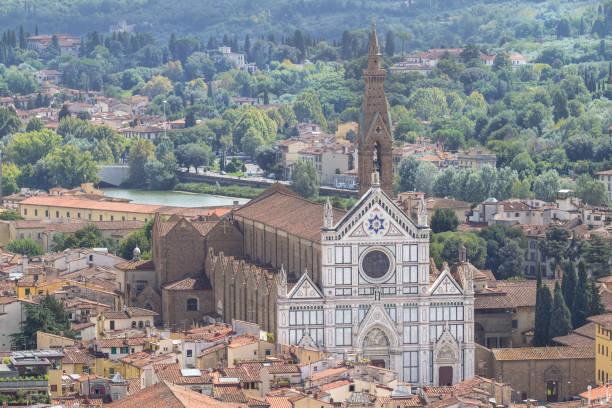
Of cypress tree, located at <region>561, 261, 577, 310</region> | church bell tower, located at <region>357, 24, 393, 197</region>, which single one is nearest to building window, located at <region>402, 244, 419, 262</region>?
church bell tower, located at <region>357, 24, 393, 197</region>

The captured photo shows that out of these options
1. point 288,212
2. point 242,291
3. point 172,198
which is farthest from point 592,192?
point 242,291

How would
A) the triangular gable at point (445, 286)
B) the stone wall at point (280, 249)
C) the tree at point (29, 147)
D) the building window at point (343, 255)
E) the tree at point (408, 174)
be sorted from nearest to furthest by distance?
the building window at point (343, 255)
the triangular gable at point (445, 286)
the stone wall at point (280, 249)
the tree at point (408, 174)
the tree at point (29, 147)

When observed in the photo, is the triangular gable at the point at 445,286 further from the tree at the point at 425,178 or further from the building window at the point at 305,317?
the tree at the point at 425,178

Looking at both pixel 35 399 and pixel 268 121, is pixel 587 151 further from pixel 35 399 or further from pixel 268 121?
pixel 35 399

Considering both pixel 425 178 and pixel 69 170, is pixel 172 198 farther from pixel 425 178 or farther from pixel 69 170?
pixel 425 178

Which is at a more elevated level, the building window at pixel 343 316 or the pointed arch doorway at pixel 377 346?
the building window at pixel 343 316

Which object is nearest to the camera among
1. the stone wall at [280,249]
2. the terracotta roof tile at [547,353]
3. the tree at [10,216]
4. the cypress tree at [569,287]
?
the terracotta roof tile at [547,353]

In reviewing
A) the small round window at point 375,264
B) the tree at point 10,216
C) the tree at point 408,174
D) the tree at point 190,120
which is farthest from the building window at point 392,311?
the tree at point 190,120
